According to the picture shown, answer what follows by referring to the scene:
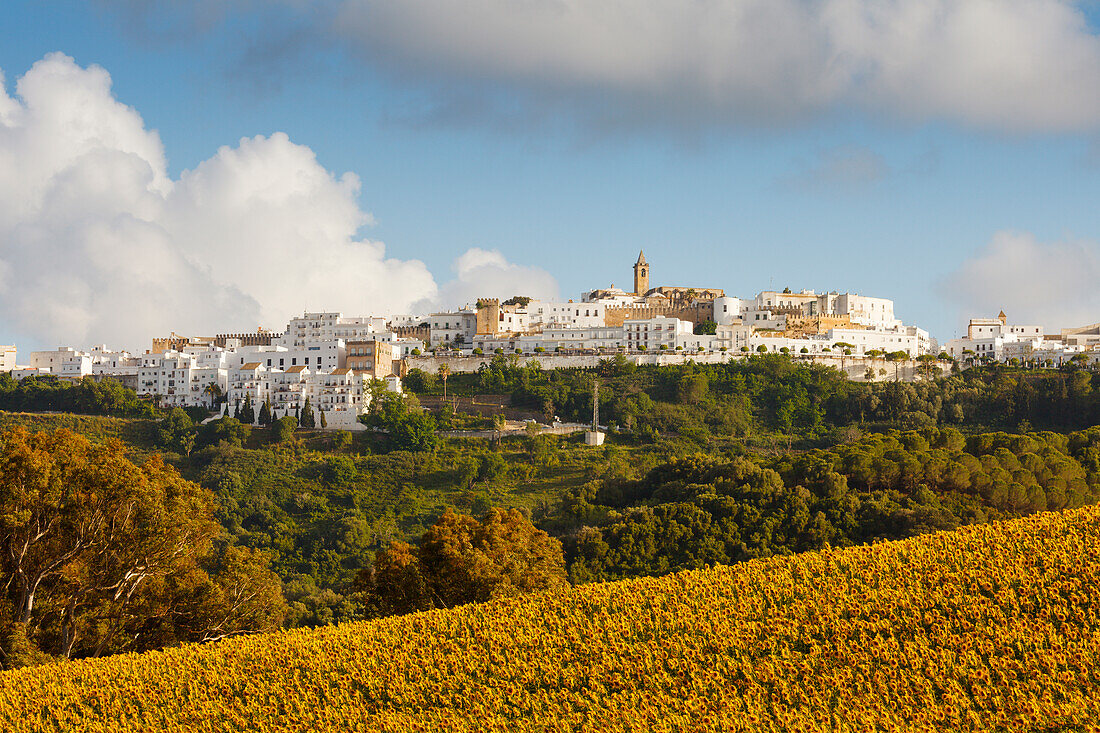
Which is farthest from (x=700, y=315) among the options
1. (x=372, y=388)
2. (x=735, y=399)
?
(x=372, y=388)

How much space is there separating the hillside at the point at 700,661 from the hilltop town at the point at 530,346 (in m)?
56.3

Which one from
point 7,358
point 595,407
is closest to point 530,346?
point 595,407

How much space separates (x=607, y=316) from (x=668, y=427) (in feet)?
86.0

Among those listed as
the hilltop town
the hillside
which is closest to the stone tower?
the hilltop town

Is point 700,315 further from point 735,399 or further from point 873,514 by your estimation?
point 873,514

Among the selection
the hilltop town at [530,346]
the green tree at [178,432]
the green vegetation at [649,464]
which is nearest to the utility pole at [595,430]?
the green vegetation at [649,464]

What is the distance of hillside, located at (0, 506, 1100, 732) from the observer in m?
11.7

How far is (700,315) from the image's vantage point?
92.0 metres

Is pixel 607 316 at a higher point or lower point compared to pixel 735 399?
higher

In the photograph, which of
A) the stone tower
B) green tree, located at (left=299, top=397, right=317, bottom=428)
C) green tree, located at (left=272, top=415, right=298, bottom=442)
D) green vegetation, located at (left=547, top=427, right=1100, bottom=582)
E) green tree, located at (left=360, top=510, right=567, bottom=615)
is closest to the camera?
green tree, located at (left=360, top=510, right=567, bottom=615)

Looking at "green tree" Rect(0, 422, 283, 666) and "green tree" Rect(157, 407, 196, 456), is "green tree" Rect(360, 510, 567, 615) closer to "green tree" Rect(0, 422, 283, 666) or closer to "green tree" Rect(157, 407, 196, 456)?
"green tree" Rect(0, 422, 283, 666)

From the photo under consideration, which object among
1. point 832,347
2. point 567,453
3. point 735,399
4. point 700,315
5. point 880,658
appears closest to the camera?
point 880,658

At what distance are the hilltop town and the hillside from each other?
185ft

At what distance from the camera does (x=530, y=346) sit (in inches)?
3312
